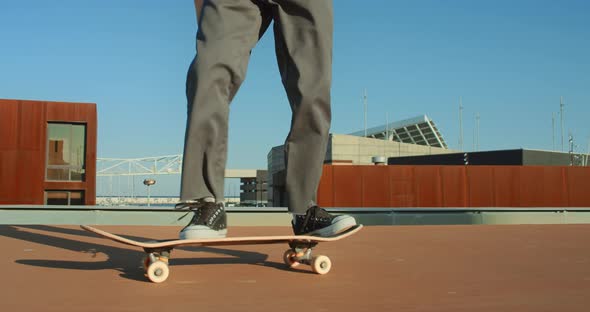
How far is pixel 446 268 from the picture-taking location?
2180mm

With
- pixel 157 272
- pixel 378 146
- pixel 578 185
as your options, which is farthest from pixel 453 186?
pixel 378 146

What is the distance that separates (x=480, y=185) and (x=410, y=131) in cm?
4630

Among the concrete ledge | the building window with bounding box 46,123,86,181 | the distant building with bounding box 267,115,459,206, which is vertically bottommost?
the concrete ledge

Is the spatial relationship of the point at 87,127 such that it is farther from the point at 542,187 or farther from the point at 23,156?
the point at 542,187

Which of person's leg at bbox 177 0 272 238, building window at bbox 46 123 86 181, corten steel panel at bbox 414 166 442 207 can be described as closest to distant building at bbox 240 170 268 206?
building window at bbox 46 123 86 181

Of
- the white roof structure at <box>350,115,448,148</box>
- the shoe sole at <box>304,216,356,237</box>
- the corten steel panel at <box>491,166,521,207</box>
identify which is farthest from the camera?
the white roof structure at <box>350,115,448,148</box>

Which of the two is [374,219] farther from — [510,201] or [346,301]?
[510,201]

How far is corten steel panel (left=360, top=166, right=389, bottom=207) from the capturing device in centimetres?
2131

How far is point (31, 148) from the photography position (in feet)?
75.5

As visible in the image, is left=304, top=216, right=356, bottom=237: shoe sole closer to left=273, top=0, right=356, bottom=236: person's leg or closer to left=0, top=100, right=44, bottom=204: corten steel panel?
left=273, top=0, right=356, bottom=236: person's leg

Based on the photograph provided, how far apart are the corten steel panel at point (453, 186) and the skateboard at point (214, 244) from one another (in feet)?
66.6

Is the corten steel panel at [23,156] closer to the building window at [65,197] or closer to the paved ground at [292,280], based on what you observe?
the building window at [65,197]

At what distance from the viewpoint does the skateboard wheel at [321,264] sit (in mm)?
1999

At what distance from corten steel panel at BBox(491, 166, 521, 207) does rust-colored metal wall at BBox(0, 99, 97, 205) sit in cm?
1651
